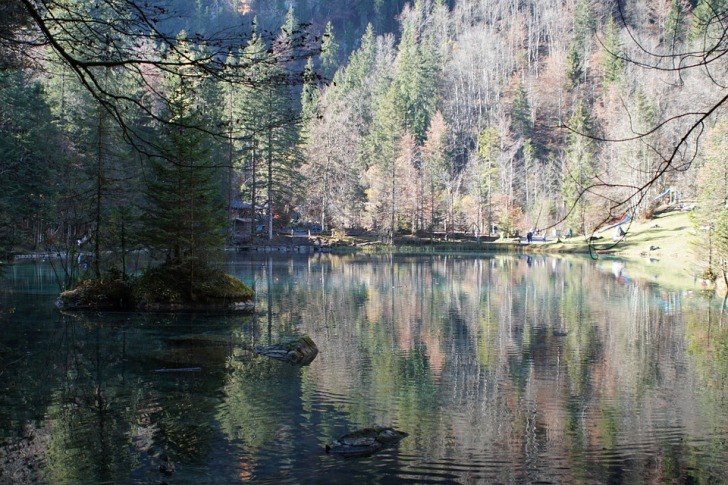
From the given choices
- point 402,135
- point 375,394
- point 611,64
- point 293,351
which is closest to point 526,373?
point 375,394

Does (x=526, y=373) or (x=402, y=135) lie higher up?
(x=402, y=135)

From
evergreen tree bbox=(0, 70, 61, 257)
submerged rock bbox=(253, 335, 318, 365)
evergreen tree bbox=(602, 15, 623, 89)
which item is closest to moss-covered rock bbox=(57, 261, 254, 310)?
submerged rock bbox=(253, 335, 318, 365)

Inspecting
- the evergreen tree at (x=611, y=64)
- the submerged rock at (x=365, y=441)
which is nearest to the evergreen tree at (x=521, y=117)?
the evergreen tree at (x=611, y=64)

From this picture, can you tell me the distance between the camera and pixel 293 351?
15.1m

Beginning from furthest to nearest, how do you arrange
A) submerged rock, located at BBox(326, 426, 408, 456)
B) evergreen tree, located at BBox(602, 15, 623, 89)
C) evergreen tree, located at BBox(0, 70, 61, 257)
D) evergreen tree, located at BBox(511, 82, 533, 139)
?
evergreen tree, located at BBox(511, 82, 533, 139) < evergreen tree, located at BBox(602, 15, 623, 89) < evergreen tree, located at BBox(0, 70, 61, 257) < submerged rock, located at BBox(326, 426, 408, 456)

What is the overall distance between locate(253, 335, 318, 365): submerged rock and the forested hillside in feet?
26.7

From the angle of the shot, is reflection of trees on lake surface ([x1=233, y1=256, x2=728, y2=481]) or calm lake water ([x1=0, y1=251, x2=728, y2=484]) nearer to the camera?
calm lake water ([x1=0, y1=251, x2=728, y2=484])

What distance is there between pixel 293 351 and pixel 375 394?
133 inches

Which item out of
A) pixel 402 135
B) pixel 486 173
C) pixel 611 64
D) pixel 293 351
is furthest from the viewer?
pixel 611 64

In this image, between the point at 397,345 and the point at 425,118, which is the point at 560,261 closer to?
the point at 397,345

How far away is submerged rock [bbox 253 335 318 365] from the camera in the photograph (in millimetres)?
14983

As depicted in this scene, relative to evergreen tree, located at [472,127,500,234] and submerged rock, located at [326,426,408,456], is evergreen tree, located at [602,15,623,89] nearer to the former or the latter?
evergreen tree, located at [472,127,500,234]

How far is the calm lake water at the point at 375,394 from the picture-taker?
8820 millimetres

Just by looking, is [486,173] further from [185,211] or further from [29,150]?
[185,211]
